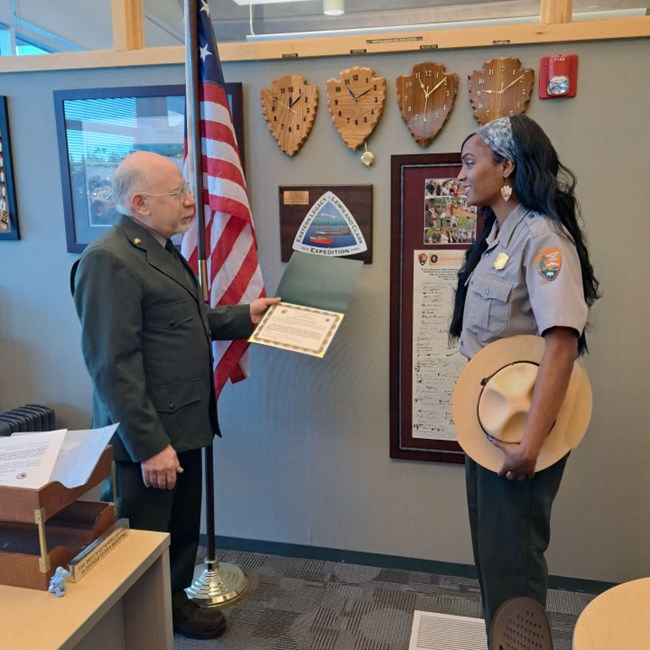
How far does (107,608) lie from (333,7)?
280 cm

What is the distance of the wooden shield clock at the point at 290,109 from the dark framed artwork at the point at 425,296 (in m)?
0.37

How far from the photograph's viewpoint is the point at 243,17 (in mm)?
2955

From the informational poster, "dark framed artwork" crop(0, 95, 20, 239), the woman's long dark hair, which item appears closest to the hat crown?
the woman's long dark hair

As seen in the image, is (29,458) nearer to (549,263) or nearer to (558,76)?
(549,263)

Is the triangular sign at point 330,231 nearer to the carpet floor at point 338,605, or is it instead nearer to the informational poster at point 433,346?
the informational poster at point 433,346

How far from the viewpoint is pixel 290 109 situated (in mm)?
2262

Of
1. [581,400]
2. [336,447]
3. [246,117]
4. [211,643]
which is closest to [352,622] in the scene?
[211,643]

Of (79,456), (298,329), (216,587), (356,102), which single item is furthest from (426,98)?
(216,587)

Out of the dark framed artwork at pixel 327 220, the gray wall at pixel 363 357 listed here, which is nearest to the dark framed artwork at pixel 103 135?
the gray wall at pixel 363 357

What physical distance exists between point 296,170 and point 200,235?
1.60ft

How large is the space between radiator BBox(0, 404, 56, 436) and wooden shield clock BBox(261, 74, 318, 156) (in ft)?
5.06

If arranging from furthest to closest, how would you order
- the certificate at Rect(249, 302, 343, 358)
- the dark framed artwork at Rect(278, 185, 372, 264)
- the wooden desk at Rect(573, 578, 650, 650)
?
the dark framed artwork at Rect(278, 185, 372, 264), the certificate at Rect(249, 302, 343, 358), the wooden desk at Rect(573, 578, 650, 650)

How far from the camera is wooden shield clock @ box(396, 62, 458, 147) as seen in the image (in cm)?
212

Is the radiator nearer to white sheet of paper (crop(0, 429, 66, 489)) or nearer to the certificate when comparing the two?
the certificate
